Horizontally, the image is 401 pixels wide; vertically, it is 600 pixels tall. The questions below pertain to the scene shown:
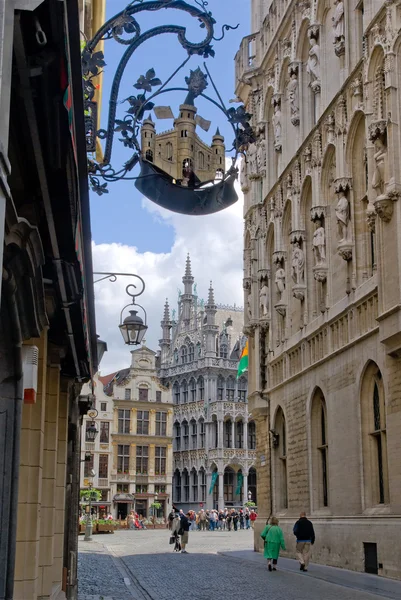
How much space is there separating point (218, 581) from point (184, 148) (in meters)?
12.8

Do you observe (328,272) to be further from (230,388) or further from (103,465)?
(230,388)

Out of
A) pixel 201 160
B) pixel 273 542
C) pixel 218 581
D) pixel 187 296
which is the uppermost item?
pixel 187 296

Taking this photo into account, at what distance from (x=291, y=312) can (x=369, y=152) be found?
9076 mm

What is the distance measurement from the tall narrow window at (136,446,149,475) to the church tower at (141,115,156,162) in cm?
7178

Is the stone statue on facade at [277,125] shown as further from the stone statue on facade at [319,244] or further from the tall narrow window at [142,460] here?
the tall narrow window at [142,460]

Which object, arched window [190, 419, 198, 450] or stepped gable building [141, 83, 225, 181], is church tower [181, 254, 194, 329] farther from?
stepped gable building [141, 83, 225, 181]

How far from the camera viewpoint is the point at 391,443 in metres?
19.4

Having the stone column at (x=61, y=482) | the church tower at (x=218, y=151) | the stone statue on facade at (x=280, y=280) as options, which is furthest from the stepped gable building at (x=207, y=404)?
the church tower at (x=218, y=151)

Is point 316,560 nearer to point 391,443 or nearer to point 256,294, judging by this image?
point 391,443

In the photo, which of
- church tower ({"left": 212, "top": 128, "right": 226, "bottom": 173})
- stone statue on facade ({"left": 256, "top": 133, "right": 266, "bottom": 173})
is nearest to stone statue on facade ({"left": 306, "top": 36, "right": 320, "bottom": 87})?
stone statue on facade ({"left": 256, "top": 133, "right": 266, "bottom": 173})

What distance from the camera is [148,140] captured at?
33.6 feet

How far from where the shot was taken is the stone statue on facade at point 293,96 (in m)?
29.1

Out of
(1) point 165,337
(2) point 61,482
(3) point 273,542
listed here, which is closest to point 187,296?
(1) point 165,337

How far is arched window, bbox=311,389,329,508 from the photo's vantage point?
1000 inches
